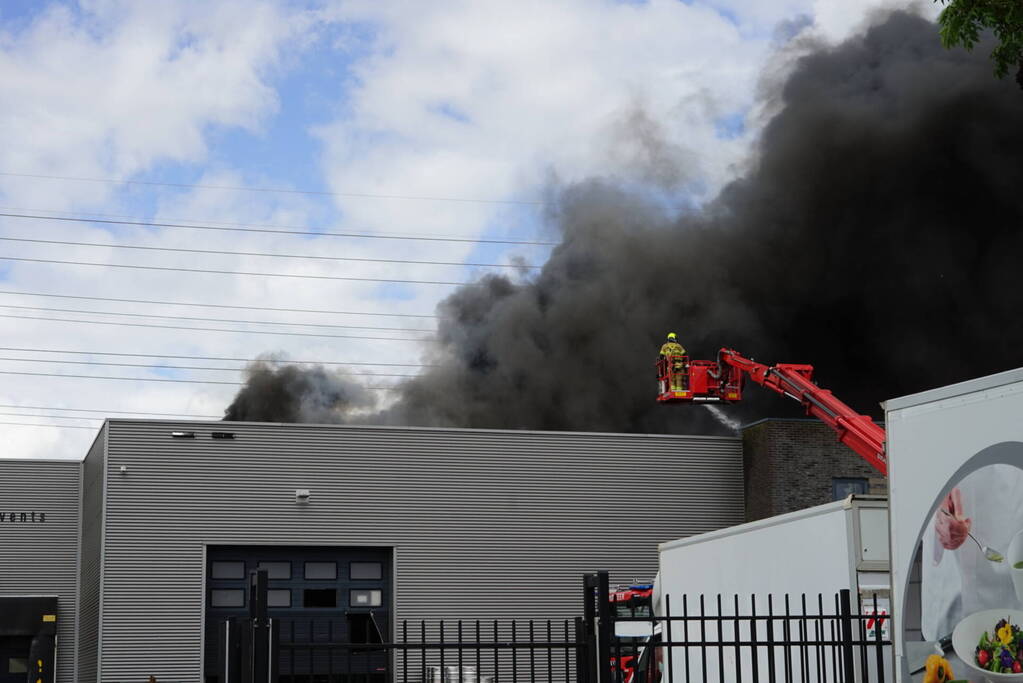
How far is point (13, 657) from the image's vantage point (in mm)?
30016

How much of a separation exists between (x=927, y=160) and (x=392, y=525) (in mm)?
27470

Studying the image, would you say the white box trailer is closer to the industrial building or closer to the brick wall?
the industrial building

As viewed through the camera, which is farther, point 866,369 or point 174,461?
point 866,369

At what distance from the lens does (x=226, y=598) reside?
2830 centimetres

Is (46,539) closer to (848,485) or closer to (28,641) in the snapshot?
(28,641)

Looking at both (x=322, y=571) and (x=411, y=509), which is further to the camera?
(x=411, y=509)

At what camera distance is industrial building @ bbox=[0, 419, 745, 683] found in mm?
27703

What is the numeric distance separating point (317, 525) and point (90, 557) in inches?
202

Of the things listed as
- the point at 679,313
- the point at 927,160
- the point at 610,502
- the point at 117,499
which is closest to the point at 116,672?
the point at 117,499

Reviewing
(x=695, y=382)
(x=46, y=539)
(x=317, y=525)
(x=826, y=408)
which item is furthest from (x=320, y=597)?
(x=826, y=408)

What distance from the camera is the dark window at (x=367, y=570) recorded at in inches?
1147

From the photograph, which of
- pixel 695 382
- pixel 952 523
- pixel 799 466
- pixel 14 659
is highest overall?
pixel 695 382

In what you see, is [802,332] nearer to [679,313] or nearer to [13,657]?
[679,313]

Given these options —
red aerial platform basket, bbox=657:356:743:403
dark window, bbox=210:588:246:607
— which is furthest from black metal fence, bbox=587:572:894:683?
dark window, bbox=210:588:246:607
